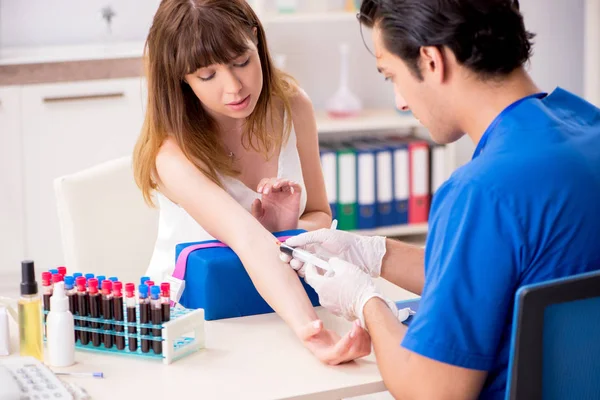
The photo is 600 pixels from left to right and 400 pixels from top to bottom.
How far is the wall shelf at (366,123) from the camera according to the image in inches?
144

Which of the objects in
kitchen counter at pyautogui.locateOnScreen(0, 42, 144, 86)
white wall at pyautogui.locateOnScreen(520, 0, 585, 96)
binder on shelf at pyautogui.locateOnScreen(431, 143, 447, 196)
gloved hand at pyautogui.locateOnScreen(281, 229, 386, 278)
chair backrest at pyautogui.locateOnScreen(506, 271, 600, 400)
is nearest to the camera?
chair backrest at pyautogui.locateOnScreen(506, 271, 600, 400)

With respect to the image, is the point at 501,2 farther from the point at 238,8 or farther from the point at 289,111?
the point at 289,111

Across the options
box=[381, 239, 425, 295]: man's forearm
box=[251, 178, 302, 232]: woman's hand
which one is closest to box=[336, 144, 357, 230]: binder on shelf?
box=[251, 178, 302, 232]: woman's hand

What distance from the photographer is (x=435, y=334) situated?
1.25 m

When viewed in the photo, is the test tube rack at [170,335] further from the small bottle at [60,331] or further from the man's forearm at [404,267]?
the man's forearm at [404,267]

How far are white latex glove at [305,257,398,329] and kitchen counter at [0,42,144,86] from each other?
2101mm

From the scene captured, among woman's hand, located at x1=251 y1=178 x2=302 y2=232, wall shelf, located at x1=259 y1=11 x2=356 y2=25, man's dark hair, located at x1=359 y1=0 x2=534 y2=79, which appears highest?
wall shelf, located at x1=259 y1=11 x2=356 y2=25

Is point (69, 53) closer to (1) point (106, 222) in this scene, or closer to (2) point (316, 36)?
(2) point (316, 36)

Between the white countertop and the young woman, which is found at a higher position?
the white countertop

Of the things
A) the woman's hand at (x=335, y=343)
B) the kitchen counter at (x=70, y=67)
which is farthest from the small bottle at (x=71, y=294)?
the kitchen counter at (x=70, y=67)

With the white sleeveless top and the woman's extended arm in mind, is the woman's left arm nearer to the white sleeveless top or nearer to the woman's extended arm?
the white sleeveless top

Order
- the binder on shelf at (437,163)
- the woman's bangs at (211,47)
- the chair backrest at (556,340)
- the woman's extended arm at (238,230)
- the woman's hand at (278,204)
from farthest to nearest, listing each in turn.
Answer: the binder on shelf at (437,163) → the woman's hand at (278,204) → the woman's bangs at (211,47) → the woman's extended arm at (238,230) → the chair backrest at (556,340)

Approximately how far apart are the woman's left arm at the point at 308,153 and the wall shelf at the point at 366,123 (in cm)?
138

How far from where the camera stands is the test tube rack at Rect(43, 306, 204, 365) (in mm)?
1422
